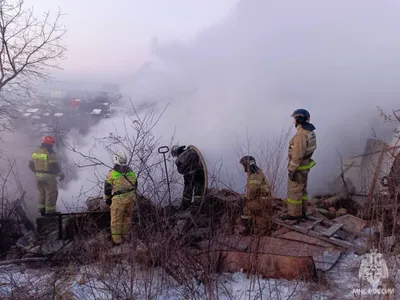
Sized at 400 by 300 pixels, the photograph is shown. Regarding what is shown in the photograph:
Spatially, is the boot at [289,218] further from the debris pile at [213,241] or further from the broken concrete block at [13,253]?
the broken concrete block at [13,253]

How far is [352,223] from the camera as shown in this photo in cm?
616

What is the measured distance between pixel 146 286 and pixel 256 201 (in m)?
1.97

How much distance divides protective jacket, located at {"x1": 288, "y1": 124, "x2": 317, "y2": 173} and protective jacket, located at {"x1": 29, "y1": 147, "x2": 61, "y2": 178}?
4762mm

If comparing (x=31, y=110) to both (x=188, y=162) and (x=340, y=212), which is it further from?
(x=340, y=212)

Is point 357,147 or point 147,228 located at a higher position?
point 357,147

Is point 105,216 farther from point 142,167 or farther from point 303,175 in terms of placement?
point 303,175

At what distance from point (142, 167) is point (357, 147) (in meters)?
6.39

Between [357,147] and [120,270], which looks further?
[357,147]

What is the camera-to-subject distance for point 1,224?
665cm

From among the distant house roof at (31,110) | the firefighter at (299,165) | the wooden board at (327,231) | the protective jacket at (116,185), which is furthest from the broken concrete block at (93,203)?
the distant house roof at (31,110)

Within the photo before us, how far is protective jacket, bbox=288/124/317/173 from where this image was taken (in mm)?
6180

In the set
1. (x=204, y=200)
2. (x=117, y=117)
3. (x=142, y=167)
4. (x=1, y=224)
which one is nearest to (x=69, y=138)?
(x=117, y=117)

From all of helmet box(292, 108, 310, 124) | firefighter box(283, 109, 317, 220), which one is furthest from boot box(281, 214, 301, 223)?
helmet box(292, 108, 310, 124)

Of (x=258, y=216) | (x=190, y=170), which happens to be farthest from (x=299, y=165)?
(x=190, y=170)
